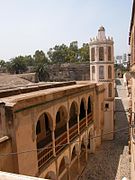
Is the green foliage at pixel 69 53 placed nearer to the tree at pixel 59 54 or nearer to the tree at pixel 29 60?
the tree at pixel 59 54

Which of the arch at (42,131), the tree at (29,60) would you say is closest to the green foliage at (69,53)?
the tree at (29,60)

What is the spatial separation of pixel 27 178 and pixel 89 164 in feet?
51.4

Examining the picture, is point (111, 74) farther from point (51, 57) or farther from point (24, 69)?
point (51, 57)

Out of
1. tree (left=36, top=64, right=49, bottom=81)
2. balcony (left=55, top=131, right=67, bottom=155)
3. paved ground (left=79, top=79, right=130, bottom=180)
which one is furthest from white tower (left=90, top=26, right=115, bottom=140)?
tree (left=36, top=64, right=49, bottom=81)

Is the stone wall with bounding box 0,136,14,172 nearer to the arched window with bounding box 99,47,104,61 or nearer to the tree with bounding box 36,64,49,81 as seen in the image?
the arched window with bounding box 99,47,104,61

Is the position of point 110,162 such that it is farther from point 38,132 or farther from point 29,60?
point 29,60

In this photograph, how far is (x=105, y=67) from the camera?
22172mm

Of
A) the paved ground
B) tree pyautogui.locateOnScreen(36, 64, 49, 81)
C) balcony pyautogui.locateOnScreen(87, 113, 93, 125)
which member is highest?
tree pyautogui.locateOnScreen(36, 64, 49, 81)

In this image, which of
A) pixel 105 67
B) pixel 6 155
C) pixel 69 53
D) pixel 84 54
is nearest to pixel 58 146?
pixel 6 155

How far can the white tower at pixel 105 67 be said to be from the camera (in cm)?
2206

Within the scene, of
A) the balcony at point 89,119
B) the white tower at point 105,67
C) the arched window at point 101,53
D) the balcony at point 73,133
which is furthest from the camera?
the arched window at point 101,53

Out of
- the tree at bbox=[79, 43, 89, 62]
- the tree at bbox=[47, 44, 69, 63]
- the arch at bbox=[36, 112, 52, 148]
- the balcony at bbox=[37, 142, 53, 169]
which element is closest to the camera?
the balcony at bbox=[37, 142, 53, 169]

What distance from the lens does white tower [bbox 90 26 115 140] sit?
22.1m

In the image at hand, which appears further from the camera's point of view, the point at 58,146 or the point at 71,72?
the point at 71,72
